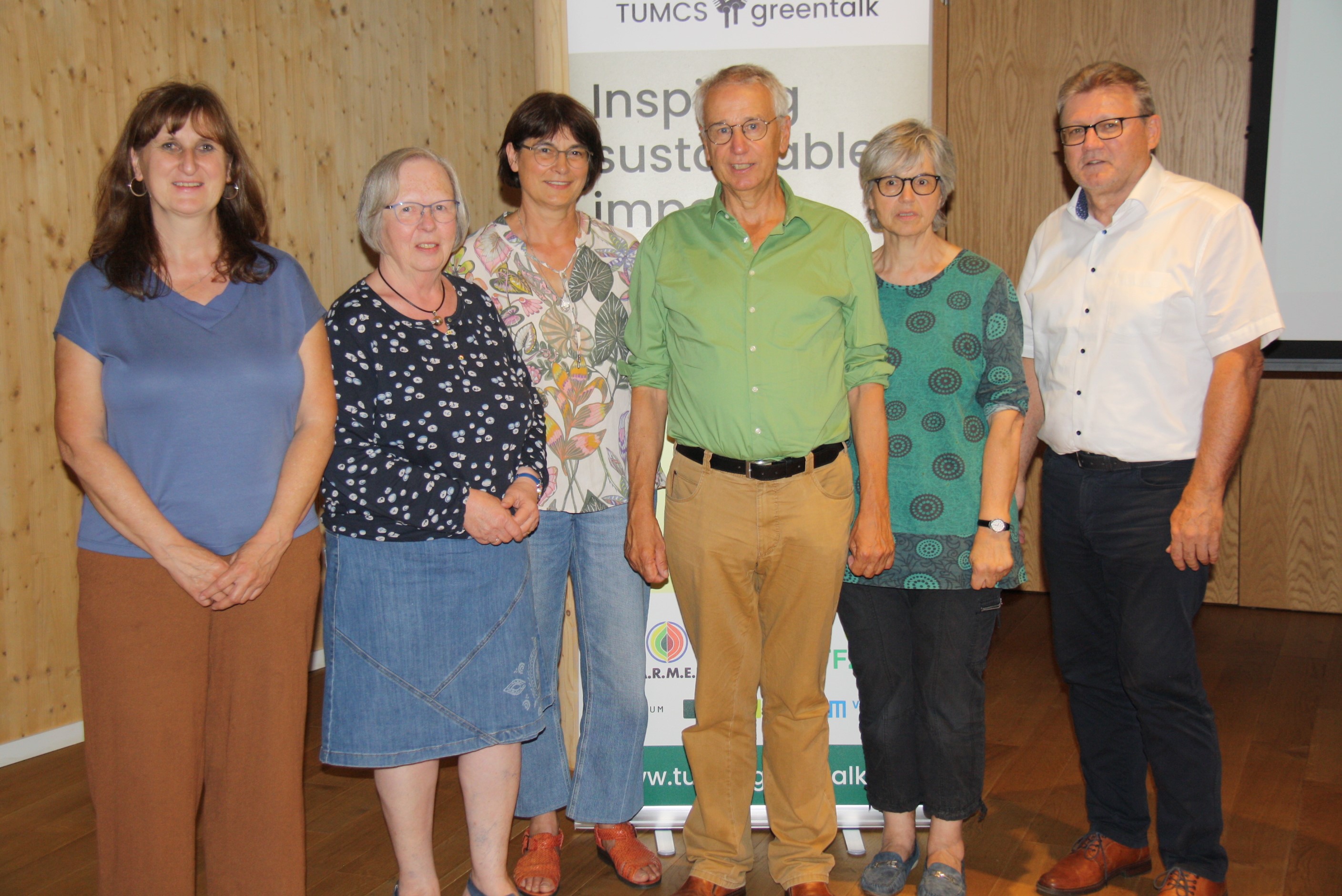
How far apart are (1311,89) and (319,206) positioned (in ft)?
14.4

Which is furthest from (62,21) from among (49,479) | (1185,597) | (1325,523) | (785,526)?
(1325,523)

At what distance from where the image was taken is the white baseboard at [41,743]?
330 centimetres

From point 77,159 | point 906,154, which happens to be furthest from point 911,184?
point 77,159

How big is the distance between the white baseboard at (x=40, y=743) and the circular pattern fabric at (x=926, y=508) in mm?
2957

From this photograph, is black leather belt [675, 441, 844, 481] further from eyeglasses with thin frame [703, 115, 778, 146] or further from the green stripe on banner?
the green stripe on banner

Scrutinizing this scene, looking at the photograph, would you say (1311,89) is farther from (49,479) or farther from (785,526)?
(49,479)

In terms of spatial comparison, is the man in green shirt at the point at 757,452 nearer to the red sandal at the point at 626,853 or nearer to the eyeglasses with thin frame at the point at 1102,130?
the red sandal at the point at 626,853

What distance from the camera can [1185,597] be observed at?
2.25 metres

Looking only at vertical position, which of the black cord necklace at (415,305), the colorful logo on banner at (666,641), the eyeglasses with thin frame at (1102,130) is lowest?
the colorful logo on banner at (666,641)

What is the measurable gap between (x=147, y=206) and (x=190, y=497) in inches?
21.8

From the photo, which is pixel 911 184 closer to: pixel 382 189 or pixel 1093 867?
pixel 382 189

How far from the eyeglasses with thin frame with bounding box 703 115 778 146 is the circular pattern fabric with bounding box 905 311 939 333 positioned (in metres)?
0.52

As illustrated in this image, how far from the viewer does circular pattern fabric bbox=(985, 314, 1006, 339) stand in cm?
225

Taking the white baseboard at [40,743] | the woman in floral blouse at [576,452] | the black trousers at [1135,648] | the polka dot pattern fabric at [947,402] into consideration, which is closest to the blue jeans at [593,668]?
the woman in floral blouse at [576,452]
